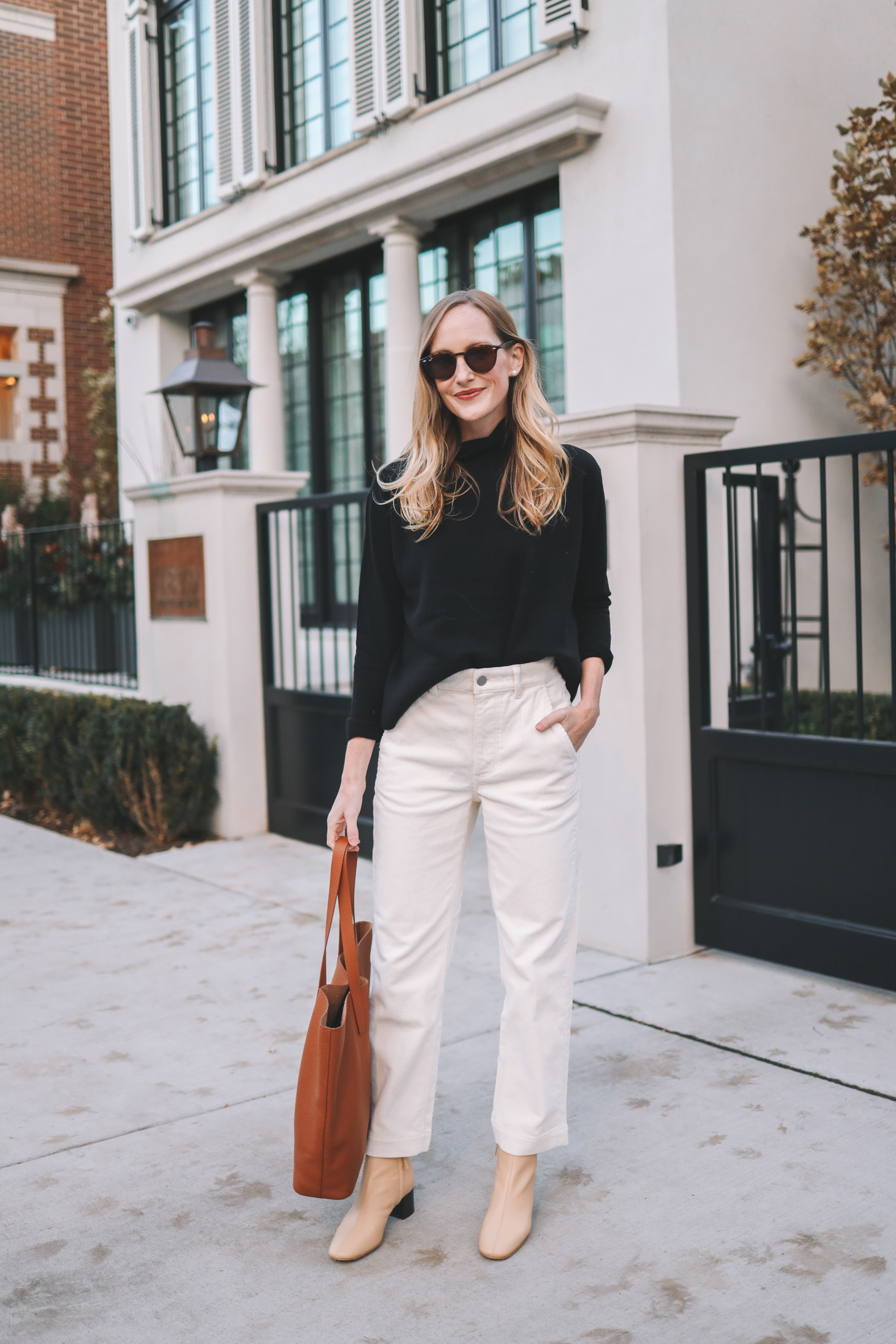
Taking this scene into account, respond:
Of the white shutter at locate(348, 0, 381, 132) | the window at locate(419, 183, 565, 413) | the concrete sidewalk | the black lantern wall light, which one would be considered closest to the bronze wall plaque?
the black lantern wall light

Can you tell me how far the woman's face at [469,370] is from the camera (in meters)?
2.71

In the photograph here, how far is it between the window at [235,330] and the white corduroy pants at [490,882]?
10.7 m

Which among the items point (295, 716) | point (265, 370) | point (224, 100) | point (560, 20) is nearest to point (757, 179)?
point (560, 20)

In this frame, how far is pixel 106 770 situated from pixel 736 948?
424cm

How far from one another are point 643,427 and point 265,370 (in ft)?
26.1

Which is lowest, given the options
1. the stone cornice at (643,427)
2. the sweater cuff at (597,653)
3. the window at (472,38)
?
the sweater cuff at (597,653)

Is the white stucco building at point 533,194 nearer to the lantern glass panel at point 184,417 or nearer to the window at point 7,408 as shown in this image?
the lantern glass panel at point 184,417

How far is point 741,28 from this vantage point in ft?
28.1

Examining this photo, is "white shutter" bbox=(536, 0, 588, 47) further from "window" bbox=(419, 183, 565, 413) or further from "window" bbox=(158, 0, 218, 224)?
"window" bbox=(158, 0, 218, 224)

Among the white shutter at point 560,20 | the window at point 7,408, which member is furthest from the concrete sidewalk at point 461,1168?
the window at point 7,408

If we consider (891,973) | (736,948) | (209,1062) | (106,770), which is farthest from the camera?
(106,770)

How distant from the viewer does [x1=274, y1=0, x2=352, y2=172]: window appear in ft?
36.1

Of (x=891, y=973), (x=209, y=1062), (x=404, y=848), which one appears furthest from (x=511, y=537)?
(x=891, y=973)

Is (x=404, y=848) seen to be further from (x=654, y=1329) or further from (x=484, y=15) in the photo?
(x=484, y=15)
